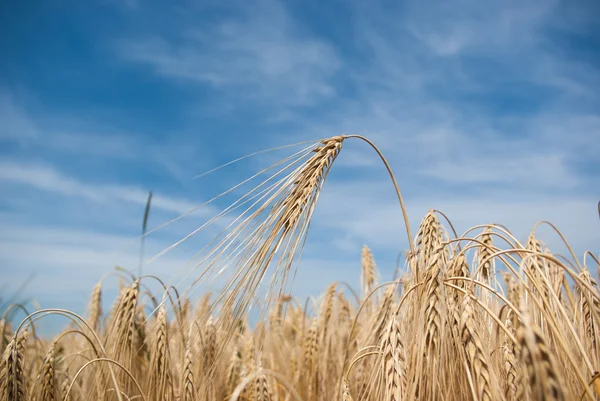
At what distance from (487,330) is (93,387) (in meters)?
1.96

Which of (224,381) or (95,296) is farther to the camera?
(95,296)

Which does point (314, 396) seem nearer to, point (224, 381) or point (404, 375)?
point (224, 381)

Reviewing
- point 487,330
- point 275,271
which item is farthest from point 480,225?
point 275,271

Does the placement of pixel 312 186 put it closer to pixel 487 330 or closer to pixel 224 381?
pixel 487 330

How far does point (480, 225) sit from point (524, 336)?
1160 mm

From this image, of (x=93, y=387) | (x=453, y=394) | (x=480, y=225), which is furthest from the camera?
(x=93, y=387)

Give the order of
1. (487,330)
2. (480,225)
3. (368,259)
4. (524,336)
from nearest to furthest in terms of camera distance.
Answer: (524,336)
(487,330)
(480,225)
(368,259)

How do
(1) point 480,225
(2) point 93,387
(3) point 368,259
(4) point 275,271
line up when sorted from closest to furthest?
(4) point 275,271 → (1) point 480,225 → (2) point 93,387 → (3) point 368,259

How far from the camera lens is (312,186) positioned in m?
1.77

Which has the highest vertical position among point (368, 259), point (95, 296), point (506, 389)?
point (368, 259)

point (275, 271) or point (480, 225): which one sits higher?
point (480, 225)

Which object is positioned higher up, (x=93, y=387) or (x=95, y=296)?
(x=95, y=296)

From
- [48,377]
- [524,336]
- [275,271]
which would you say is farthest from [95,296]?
[524,336]

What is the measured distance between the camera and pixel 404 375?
1.61 meters
